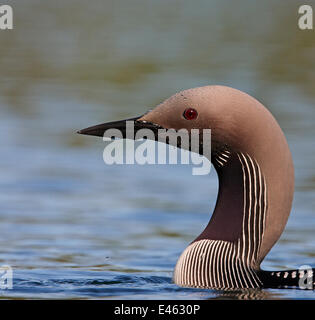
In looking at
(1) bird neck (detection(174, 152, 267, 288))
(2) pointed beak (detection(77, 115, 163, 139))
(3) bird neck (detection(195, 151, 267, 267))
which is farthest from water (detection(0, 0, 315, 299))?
(2) pointed beak (detection(77, 115, 163, 139))

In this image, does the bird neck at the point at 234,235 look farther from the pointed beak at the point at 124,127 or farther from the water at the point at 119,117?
the pointed beak at the point at 124,127

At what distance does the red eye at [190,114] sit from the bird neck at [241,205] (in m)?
0.29

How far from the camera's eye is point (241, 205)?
7137 mm

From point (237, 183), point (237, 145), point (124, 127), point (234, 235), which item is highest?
point (124, 127)

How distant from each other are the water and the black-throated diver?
162mm

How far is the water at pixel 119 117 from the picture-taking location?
8234 mm

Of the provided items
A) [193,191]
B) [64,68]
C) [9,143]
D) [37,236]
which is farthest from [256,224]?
[64,68]

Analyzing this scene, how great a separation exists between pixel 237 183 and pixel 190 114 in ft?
1.73

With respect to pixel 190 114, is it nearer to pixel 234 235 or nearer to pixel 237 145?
pixel 237 145

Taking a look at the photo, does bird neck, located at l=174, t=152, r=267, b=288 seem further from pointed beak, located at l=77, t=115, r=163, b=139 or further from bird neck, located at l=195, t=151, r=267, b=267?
pointed beak, located at l=77, t=115, r=163, b=139

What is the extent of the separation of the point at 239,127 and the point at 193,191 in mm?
3434

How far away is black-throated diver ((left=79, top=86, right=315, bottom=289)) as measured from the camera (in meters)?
6.89

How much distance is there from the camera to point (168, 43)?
1728 centimetres

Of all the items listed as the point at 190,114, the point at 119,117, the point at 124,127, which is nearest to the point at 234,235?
the point at 190,114
